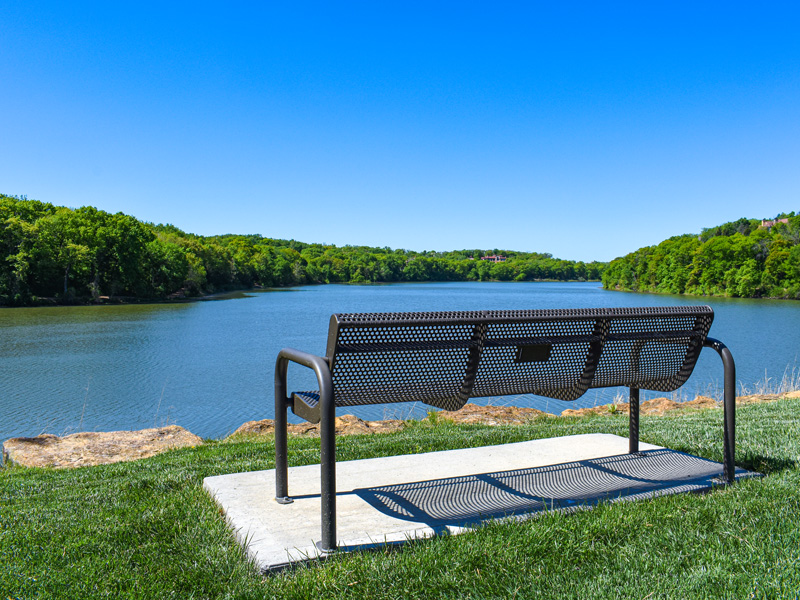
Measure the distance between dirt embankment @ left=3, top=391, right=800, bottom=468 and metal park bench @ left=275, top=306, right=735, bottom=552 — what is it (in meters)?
3.73

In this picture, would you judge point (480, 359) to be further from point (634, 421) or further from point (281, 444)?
point (634, 421)

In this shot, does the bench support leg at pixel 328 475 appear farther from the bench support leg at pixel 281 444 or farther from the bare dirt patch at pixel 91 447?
the bare dirt patch at pixel 91 447

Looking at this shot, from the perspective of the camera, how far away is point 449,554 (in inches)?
95.0

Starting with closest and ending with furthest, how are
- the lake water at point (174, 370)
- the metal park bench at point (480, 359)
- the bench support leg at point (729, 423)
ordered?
1. the metal park bench at point (480, 359)
2. the bench support leg at point (729, 423)
3. the lake water at point (174, 370)

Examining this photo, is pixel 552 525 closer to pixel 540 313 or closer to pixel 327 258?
pixel 540 313

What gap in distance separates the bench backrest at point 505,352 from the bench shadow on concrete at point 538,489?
20.2 inches

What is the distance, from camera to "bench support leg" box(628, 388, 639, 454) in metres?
4.05

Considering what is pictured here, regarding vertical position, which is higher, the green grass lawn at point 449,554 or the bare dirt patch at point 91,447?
the green grass lawn at point 449,554

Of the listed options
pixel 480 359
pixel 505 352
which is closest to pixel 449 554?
pixel 480 359

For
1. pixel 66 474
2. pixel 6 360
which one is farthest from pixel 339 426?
pixel 6 360

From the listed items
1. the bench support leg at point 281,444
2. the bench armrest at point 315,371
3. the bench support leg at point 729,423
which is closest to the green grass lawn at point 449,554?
the bench support leg at point 729,423

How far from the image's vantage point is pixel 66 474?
466 centimetres

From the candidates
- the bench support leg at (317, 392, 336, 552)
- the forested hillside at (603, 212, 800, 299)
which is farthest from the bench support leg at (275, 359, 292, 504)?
the forested hillside at (603, 212, 800, 299)

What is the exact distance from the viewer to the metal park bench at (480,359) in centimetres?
271
